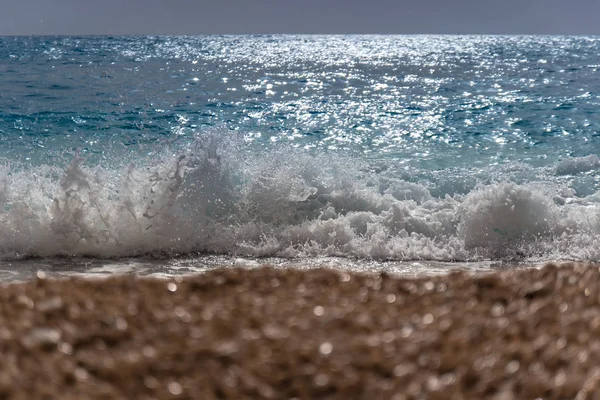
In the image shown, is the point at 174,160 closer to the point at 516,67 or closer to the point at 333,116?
the point at 333,116

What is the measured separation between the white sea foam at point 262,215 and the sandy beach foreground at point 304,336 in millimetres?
4288

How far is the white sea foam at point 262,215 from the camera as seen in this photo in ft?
18.9

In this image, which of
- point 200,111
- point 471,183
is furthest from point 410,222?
point 200,111

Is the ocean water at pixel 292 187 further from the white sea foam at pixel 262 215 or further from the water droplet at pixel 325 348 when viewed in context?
the water droplet at pixel 325 348

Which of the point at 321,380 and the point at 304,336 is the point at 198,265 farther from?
the point at 321,380

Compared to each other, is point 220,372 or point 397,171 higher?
point 220,372

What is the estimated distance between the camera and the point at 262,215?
6.48 m

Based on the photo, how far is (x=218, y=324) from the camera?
1185 millimetres

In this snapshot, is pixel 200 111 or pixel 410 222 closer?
pixel 410 222

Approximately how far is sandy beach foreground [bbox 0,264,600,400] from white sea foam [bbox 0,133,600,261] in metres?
4.29

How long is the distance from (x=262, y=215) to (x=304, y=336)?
5.35 m

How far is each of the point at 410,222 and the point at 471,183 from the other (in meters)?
2.11

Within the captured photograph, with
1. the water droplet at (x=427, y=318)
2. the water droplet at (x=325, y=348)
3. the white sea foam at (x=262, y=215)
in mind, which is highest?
the water droplet at (x=427, y=318)

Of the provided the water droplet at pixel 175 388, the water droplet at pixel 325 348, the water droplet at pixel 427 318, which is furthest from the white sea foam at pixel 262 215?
the water droplet at pixel 175 388
